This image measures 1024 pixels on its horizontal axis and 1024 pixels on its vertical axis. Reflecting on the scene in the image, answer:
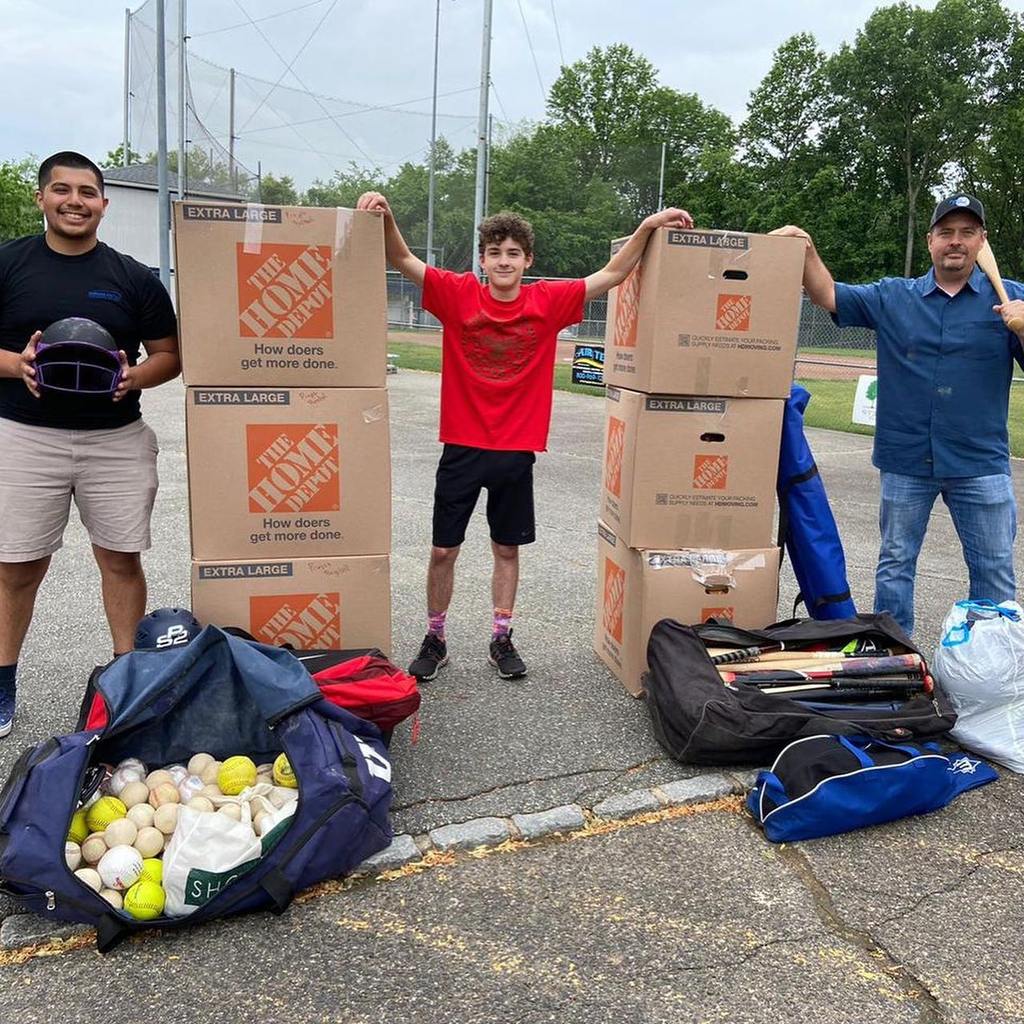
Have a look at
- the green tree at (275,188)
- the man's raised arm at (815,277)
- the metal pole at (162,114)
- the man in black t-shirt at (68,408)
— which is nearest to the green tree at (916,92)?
the green tree at (275,188)

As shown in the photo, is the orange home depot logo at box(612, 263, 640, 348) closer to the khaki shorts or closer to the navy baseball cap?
the navy baseball cap

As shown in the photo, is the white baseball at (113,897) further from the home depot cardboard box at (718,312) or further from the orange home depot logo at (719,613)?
the home depot cardboard box at (718,312)

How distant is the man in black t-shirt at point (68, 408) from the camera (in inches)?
118

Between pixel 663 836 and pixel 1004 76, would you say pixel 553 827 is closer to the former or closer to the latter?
pixel 663 836

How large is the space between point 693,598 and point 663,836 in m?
1.17

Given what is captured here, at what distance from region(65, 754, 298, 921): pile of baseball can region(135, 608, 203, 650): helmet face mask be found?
1.42 ft

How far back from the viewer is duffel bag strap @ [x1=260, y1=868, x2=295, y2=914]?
225cm

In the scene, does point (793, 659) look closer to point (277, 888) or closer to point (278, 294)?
point (277, 888)

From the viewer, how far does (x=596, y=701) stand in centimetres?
368

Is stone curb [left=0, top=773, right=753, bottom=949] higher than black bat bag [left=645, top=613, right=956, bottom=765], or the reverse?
black bat bag [left=645, top=613, right=956, bottom=765]

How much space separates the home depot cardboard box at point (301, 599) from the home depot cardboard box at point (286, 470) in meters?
0.05

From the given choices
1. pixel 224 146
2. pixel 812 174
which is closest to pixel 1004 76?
pixel 812 174

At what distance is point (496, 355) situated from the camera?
3.57 meters

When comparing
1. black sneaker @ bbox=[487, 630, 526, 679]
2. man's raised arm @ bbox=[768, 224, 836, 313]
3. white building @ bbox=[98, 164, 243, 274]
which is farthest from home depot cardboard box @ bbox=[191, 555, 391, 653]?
white building @ bbox=[98, 164, 243, 274]
